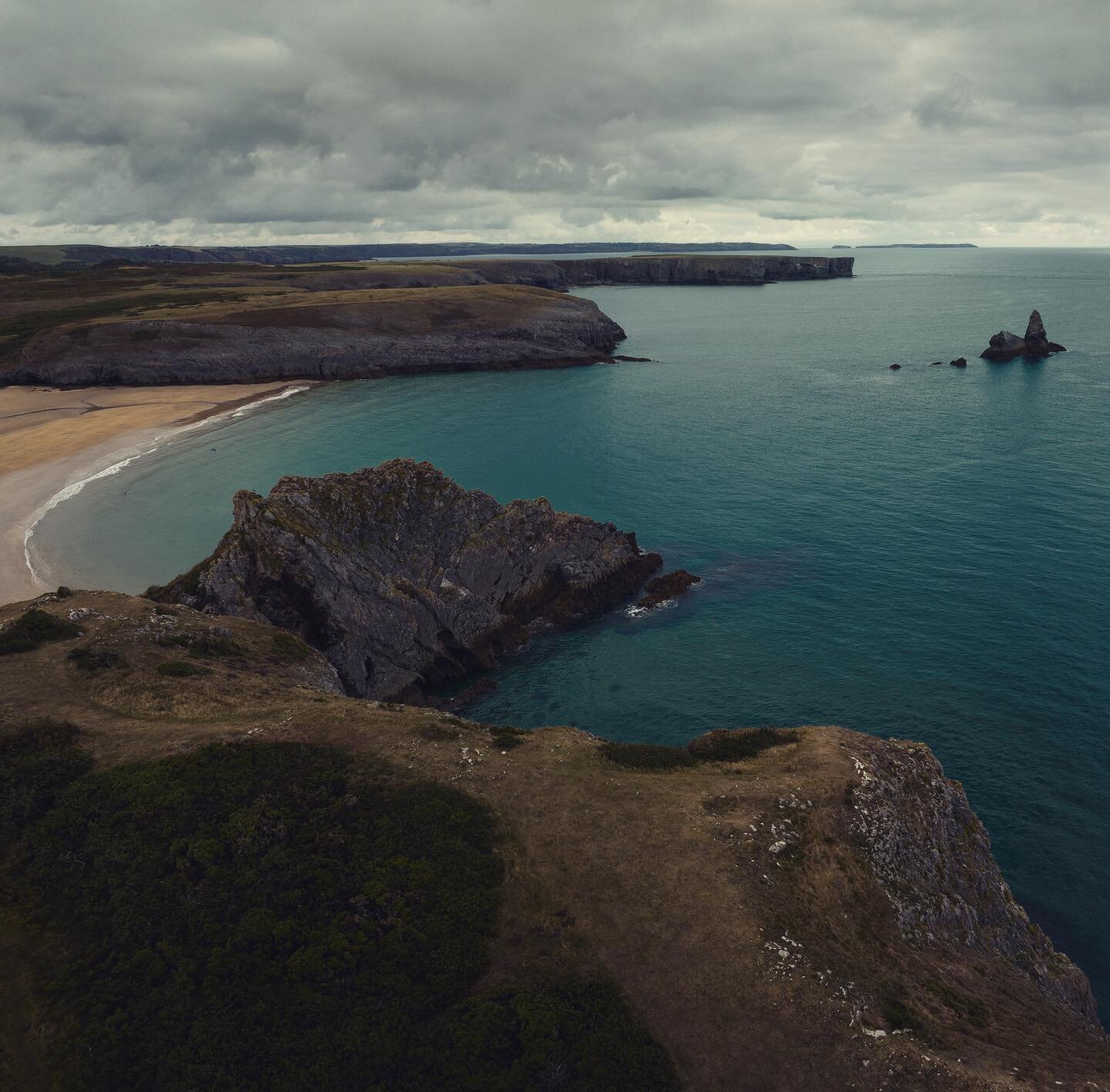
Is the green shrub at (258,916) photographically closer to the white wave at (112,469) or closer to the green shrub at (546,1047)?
the green shrub at (546,1047)

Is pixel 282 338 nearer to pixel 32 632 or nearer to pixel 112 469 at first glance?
pixel 112 469

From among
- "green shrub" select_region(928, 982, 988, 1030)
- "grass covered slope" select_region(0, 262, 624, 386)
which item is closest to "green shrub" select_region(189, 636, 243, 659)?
"green shrub" select_region(928, 982, 988, 1030)

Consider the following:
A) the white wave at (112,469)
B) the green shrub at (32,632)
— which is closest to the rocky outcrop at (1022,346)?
the white wave at (112,469)

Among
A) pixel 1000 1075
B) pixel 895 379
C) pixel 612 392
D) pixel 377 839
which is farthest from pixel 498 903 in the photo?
pixel 895 379

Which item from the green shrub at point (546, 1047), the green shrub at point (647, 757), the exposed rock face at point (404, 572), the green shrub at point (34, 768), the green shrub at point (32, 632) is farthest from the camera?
the exposed rock face at point (404, 572)

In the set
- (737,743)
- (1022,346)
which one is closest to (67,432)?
(737,743)

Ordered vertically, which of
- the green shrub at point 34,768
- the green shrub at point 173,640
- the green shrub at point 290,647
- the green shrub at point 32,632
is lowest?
the green shrub at point 290,647

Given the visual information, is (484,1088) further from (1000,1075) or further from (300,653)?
(300,653)
